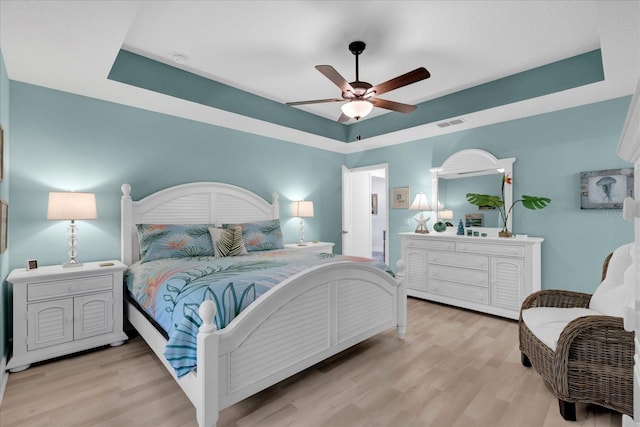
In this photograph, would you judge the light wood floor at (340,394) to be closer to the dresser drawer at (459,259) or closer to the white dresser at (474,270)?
the white dresser at (474,270)

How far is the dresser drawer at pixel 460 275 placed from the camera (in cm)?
363

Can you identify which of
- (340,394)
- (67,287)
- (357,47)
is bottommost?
(340,394)

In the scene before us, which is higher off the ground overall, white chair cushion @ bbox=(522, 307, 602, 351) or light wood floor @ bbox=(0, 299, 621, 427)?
white chair cushion @ bbox=(522, 307, 602, 351)

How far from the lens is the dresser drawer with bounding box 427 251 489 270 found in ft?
11.9

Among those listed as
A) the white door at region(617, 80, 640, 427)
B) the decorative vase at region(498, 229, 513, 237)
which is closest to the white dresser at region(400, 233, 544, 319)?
the decorative vase at region(498, 229, 513, 237)

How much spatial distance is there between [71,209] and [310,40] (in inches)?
97.4

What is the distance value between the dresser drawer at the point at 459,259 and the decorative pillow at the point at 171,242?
2.73 meters

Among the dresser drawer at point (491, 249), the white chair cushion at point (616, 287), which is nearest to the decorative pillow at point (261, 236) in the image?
the dresser drawer at point (491, 249)

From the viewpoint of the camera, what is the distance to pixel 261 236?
3.66 metres

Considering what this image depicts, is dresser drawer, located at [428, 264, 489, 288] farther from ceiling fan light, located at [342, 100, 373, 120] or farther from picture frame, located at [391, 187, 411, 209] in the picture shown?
ceiling fan light, located at [342, 100, 373, 120]

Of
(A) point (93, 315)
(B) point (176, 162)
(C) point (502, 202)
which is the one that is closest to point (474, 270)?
(C) point (502, 202)

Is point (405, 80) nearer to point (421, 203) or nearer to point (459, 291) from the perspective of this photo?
point (421, 203)

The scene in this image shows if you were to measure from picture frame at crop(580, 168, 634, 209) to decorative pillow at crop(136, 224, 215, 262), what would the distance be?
3892 millimetres

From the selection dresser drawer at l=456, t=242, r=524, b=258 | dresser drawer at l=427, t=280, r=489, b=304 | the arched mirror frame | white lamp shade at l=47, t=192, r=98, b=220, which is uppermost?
the arched mirror frame
